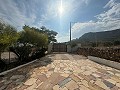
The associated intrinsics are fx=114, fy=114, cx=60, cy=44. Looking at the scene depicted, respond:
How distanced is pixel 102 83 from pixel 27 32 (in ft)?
27.4

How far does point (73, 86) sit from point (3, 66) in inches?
216

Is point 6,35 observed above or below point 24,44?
above

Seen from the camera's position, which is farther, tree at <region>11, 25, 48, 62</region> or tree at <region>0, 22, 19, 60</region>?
tree at <region>11, 25, 48, 62</region>

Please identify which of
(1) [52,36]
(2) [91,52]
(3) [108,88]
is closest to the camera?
(3) [108,88]

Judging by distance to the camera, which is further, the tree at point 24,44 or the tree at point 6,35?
the tree at point 24,44

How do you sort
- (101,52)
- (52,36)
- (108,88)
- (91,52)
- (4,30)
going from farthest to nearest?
(52,36), (91,52), (101,52), (4,30), (108,88)

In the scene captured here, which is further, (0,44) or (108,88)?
(0,44)

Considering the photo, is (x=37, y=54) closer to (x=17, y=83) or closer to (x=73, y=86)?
(x=17, y=83)

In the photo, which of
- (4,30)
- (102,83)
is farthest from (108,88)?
(4,30)

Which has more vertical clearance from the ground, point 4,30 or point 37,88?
point 4,30

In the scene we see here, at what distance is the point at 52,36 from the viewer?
31156mm

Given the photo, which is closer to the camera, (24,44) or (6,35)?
(6,35)

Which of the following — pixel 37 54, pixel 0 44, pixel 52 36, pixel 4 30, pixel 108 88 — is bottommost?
pixel 108 88

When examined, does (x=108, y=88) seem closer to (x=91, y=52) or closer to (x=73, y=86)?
(x=73, y=86)
